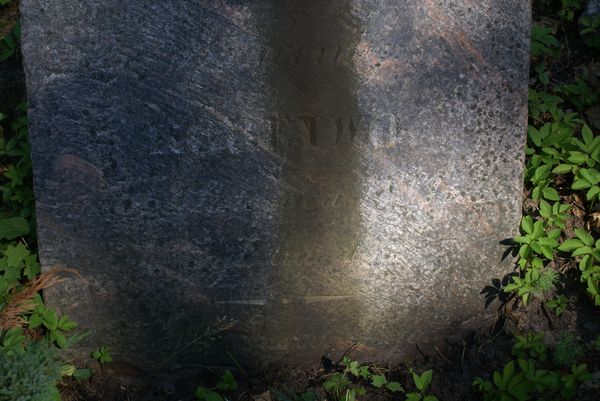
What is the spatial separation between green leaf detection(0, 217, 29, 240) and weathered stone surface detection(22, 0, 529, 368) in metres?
0.34

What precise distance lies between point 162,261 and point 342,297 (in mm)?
739

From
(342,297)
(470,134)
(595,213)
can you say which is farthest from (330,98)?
(595,213)

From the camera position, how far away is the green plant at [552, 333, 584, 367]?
2.60m

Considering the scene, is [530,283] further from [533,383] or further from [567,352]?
[533,383]

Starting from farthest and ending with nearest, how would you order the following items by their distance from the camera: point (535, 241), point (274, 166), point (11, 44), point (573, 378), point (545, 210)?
1. point (11, 44)
2. point (545, 210)
3. point (535, 241)
4. point (274, 166)
5. point (573, 378)

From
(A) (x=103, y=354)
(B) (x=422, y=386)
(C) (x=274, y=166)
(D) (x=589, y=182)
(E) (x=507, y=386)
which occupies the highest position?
(D) (x=589, y=182)

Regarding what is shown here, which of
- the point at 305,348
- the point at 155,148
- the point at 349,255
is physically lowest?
the point at 305,348

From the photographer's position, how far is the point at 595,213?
2.87m

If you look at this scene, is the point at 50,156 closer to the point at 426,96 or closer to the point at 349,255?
the point at 349,255

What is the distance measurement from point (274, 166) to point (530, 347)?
1.25 metres

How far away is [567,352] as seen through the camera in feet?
8.55

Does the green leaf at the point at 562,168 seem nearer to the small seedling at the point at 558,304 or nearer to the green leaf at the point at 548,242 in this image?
the green leaf at the point at 548,242

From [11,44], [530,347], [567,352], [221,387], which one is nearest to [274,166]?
[221,387]

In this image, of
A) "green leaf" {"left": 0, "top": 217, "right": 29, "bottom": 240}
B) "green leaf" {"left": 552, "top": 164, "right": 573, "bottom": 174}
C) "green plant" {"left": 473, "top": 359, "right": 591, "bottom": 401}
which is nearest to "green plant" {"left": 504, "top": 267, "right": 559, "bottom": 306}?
"green plant" {"left": 473, "top": 359, "right": 591, "bottom": 401}
